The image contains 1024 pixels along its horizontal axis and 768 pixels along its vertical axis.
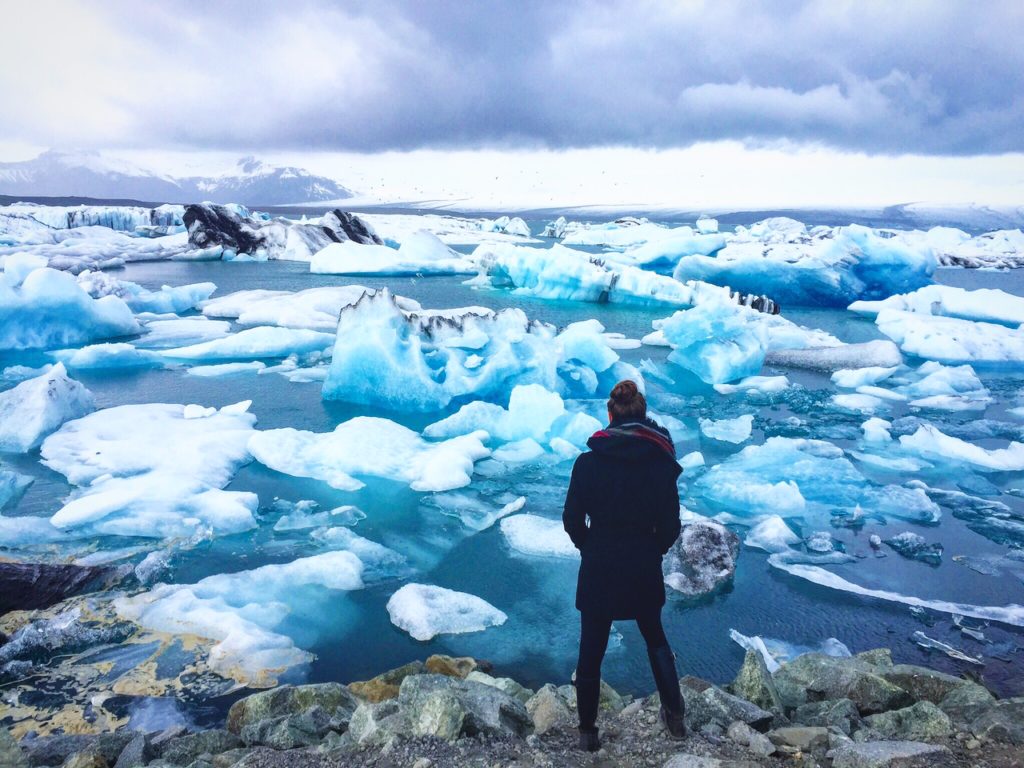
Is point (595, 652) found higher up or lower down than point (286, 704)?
higher up

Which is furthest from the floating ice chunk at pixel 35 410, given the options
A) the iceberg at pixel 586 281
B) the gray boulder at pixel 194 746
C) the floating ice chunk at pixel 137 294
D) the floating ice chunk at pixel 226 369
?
the iceberg at pixel 586 281

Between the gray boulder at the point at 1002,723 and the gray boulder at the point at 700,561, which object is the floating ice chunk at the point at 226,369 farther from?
the gray boulder at the point at 1002,723

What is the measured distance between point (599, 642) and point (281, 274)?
23.1 m

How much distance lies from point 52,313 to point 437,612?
11.3 m

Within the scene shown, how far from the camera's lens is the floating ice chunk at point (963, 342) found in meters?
12.9

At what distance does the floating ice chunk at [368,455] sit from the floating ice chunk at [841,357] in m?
7.42

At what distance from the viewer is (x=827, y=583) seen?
4809 millimetres

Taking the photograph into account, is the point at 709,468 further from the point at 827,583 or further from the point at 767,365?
the point at 767,365

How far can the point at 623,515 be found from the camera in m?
2.18

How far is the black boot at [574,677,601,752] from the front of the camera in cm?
231

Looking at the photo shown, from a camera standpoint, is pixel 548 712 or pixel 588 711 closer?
pixel 588 711

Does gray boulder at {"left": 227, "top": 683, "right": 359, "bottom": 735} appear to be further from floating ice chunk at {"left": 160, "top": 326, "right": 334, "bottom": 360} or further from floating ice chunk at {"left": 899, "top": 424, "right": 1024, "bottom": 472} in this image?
floating ice chunk at {"left": 160, "top": 326, "right": 334, "bottom": 360}

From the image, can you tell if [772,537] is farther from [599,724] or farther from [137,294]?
[137,294]

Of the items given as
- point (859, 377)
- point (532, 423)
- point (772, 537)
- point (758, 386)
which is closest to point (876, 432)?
point (758, 386)
